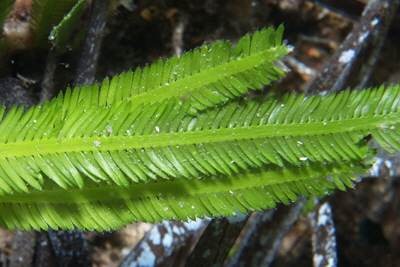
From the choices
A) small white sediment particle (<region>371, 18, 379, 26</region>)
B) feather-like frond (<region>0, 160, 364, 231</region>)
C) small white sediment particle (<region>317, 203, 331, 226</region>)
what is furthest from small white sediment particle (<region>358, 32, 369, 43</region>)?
feather-like frond (<region>0, 160, 364, 231</region>)

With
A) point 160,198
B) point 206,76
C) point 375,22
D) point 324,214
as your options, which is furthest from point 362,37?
point 160,198

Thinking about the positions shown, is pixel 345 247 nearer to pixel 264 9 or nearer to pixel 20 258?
pixel 264 9

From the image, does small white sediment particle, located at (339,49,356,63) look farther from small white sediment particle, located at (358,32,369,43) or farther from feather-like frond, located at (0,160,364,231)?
feather-like frond, located at (0,160,364,231)

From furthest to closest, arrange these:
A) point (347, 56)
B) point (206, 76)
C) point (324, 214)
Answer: point (324, 214), point (347, 56), point (206, 76)

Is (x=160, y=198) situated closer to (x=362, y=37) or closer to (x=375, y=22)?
(x=362, y=37)

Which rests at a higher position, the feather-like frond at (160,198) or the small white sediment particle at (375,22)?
the small white sediment particle at (375,22)

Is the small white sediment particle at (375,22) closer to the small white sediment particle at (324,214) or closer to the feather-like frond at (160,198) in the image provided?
the small white sediment particle at (324,214)

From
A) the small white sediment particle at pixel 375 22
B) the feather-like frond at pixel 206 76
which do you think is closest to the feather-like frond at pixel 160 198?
the feather-like frond at pixel 206 76

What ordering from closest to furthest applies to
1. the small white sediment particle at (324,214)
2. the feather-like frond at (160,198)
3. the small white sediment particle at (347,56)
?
the feather-like frond at (160,198)
the small white sediment particle at (347,56)
the small white sediment particle at (324,214)
